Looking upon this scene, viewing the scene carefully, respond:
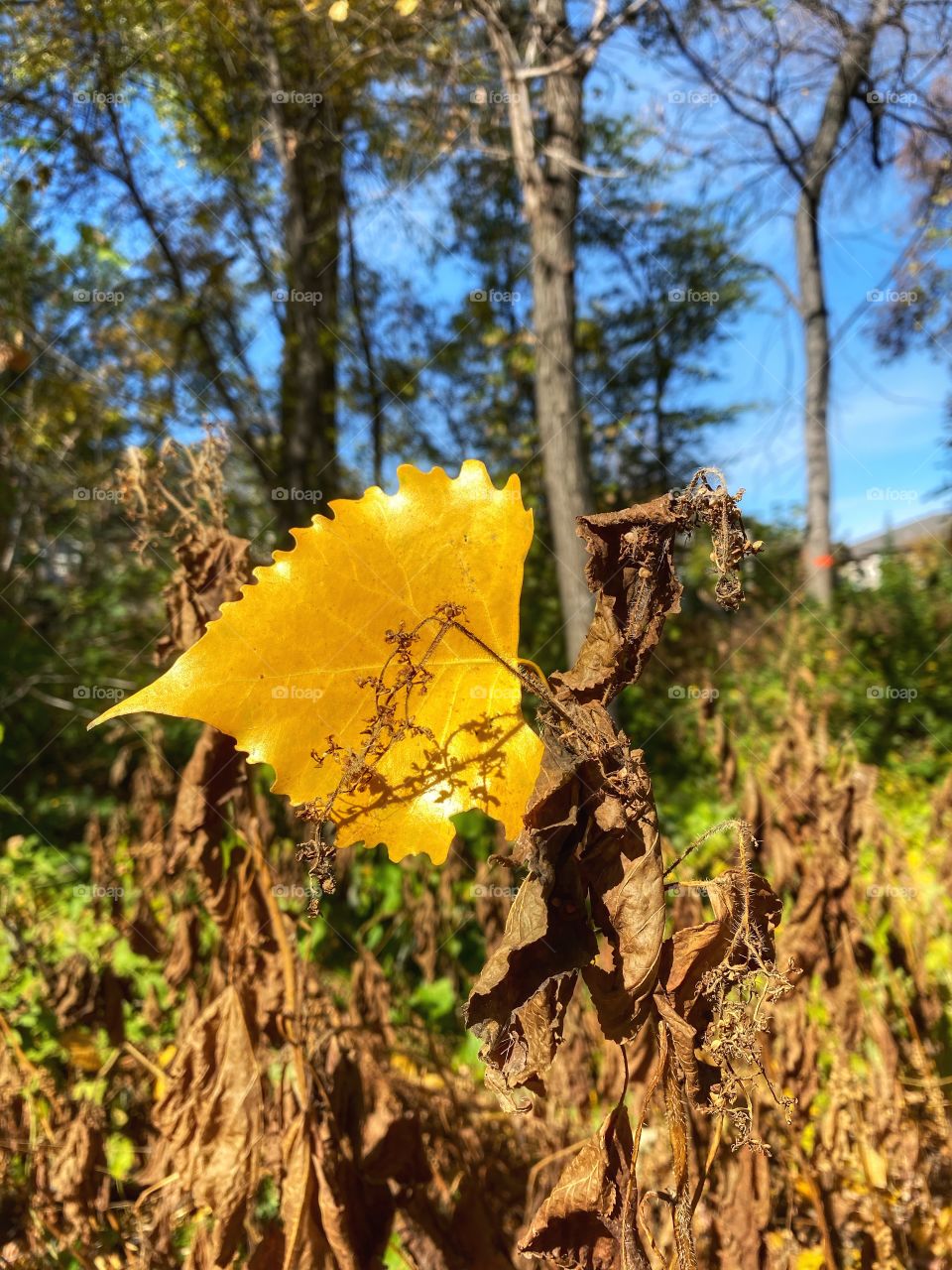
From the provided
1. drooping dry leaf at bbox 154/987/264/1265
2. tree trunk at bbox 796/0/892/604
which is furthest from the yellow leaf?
tree trunk at bbox 796/0/892/604

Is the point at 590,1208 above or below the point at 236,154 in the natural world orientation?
below

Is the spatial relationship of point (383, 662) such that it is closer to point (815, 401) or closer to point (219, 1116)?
point (219, 1116)

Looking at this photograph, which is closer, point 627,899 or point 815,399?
point 627,899

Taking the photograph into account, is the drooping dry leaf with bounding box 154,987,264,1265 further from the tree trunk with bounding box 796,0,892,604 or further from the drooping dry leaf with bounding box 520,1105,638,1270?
the tree trunk with bounding box 796,0,892,604

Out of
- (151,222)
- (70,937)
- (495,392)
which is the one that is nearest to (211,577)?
(70,937)

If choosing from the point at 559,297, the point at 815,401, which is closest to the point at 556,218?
the point at 559,297

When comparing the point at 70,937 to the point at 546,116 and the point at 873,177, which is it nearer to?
the point at 546,116

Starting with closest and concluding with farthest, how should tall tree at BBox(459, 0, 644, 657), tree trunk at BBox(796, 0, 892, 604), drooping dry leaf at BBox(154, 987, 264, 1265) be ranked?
drooping dry leaf at BBox(154, 987, 264, 1265) < tall tree at BBox(459, 0, 644, 657) < tree trunk at BBox(796, 0, 892, 604)
